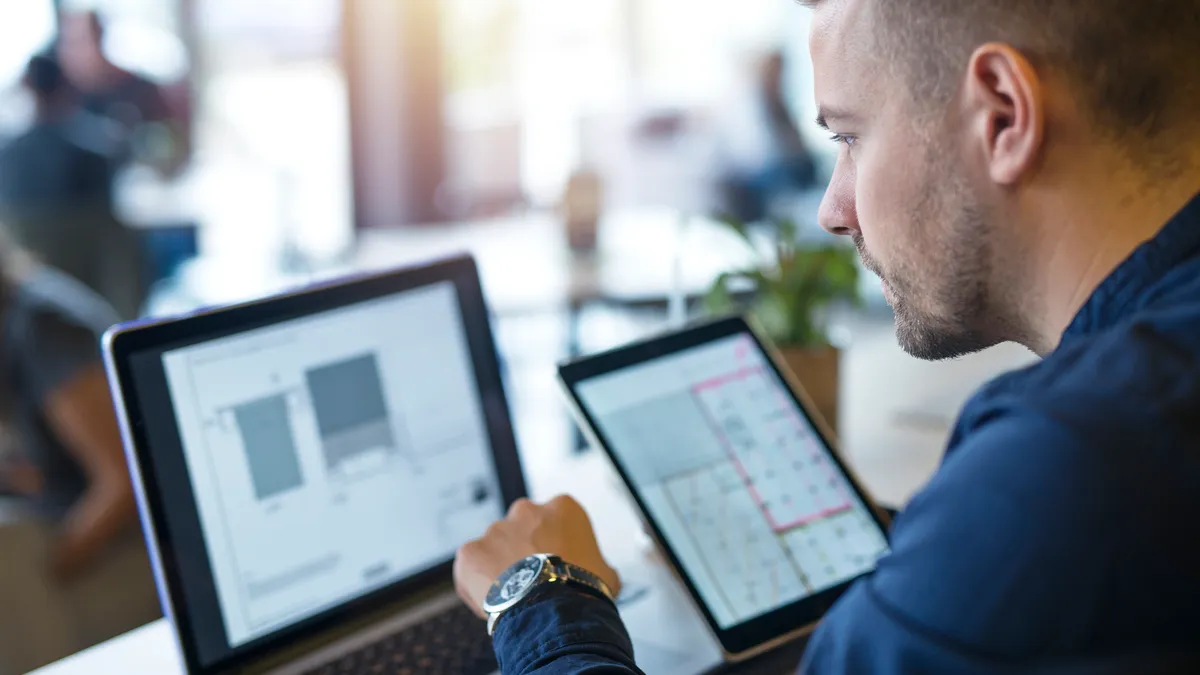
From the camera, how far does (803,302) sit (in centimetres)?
138

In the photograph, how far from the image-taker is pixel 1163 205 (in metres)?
0.64

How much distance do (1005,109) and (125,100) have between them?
176 inches

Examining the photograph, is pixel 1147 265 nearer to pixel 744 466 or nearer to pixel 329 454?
pixel 744 466

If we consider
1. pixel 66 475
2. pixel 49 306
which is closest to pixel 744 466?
pixel 49 306

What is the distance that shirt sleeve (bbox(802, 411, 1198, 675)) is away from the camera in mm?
496

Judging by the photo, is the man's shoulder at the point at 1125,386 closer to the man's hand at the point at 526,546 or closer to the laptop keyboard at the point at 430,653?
the man's hand at the point at 526,546

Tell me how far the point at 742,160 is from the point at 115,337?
522 centimetres

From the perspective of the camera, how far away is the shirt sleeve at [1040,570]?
0.50m

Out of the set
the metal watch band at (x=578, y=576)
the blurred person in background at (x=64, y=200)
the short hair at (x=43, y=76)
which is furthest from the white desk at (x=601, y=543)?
the short hair at (x=43, y=76)

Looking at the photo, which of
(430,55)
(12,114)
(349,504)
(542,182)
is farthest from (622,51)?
(349,504)

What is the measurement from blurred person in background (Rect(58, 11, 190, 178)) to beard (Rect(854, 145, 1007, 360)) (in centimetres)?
376

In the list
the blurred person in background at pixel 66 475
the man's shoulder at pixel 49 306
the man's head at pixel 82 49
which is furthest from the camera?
the man's head at pixel 82 49

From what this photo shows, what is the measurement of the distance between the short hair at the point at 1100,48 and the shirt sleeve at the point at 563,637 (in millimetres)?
416

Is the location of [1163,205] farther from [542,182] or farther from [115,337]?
[542,182]
